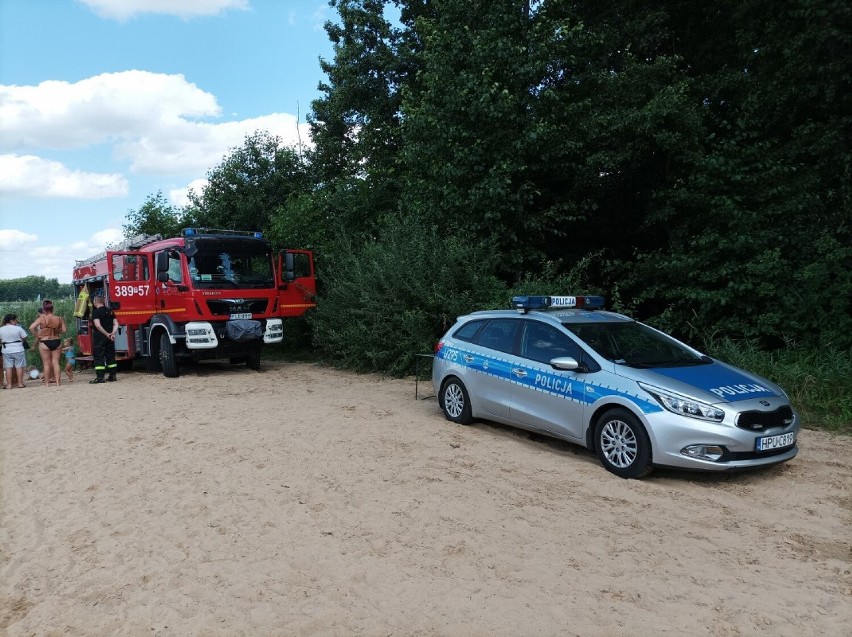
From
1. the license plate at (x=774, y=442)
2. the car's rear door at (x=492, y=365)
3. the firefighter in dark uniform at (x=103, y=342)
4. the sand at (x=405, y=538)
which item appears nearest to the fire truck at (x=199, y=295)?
the firefighter in dark uniform at (x=103, y=342)

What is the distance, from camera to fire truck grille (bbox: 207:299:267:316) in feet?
43.1

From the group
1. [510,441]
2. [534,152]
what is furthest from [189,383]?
[534,152]

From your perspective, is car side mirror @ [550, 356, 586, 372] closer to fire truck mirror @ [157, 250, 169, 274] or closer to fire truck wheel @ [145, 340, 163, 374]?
fire truck mirror @ [157, 250, 169, 274]

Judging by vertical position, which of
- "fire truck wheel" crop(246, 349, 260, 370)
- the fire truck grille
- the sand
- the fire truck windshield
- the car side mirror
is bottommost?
the sand

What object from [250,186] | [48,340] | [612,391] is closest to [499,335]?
[612,391]

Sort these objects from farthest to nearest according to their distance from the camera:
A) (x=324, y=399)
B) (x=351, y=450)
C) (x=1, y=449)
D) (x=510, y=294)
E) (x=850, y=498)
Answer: (x=510, y=294), (x=324, y=399), (x=1, y=449), (x=351, y=450), (x=850, y=498)

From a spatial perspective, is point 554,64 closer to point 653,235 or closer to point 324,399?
point 653,235

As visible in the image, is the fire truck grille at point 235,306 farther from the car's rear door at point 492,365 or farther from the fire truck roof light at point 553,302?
the fire truck roof light at point 553,302

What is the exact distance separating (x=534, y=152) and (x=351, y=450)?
29.7 feet

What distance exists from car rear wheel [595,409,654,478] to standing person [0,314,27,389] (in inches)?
509

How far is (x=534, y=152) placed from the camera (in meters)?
A: 13.8

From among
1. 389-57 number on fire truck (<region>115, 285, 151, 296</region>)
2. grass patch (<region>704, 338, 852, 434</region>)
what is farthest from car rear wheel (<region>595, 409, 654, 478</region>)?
389-57 number on fire truck (<region>115, 285, 151, 296</region>)

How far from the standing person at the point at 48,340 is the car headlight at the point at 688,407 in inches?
504

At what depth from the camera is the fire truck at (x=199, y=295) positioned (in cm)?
1306
